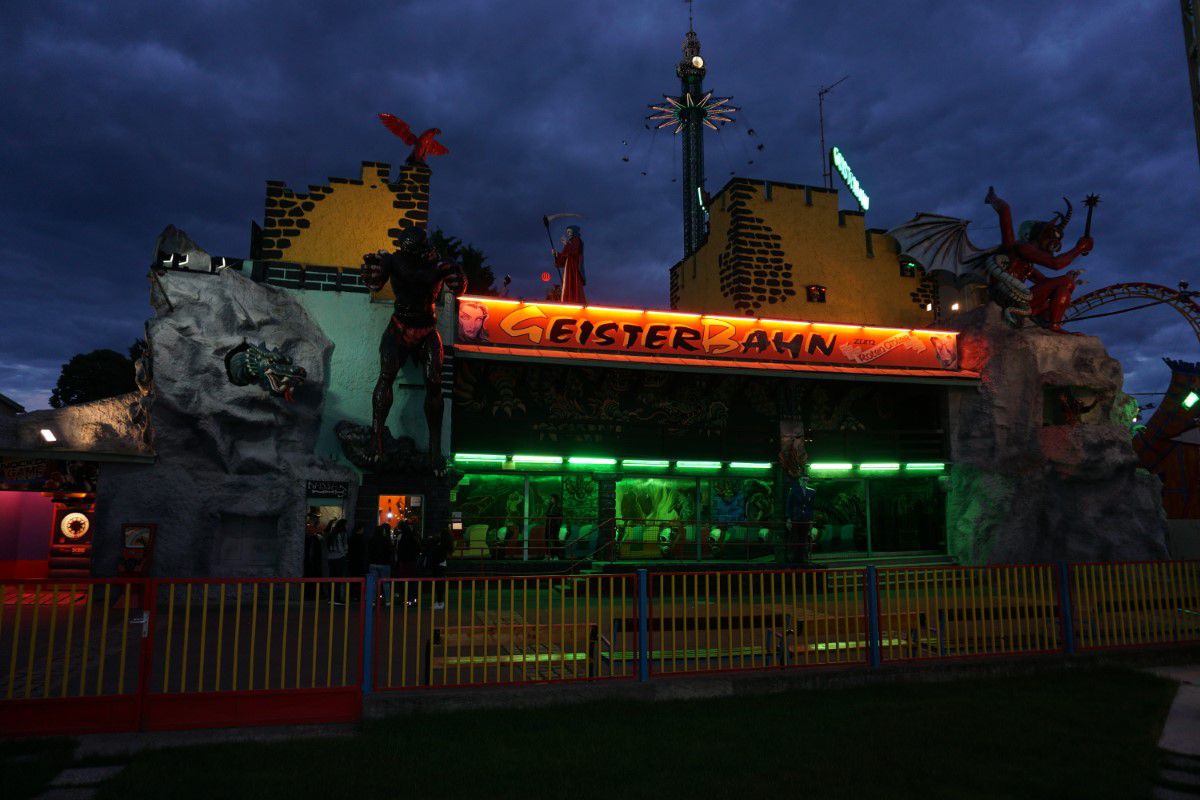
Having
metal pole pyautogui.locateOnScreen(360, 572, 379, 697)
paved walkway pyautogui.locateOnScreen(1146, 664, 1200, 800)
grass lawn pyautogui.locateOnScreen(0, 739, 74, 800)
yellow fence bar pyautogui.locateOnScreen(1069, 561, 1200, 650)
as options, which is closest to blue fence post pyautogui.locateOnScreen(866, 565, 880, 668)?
paved walkway pyautogui.locateOnScreen(1146, 664, 1200, 800)

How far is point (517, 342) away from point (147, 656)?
1074 centimetres

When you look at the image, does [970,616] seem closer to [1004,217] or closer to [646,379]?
[646,379]

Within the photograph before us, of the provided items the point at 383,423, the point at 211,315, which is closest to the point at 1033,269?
the point at 383,423

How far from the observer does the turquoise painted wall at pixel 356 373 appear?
15.7 metres

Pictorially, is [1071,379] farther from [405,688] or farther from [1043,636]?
[405,688]

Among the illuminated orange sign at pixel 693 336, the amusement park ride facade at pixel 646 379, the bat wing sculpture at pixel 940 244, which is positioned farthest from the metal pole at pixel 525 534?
the bat wing sculpture at pixel 940 244

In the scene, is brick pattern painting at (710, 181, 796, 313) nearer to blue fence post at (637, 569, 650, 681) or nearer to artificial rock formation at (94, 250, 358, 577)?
artificial rock formation at (94, 250, 358, 577)

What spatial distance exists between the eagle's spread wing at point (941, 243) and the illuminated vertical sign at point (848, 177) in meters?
2.51

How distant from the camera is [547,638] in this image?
799cm

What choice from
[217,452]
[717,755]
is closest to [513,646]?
[717,755]

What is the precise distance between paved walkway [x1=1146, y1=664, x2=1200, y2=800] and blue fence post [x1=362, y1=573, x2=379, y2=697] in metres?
6.36

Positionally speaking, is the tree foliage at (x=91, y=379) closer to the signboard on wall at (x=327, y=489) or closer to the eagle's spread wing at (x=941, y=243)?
the signboard on wall at (x=327, y=489)

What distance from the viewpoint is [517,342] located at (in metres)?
16.7

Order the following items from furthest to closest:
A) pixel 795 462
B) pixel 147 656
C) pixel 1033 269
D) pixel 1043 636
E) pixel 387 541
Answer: pixel 1033 269 < pixel 795 462 < pixel 387 541 < pixel 1043 636 < pixel 147 656
